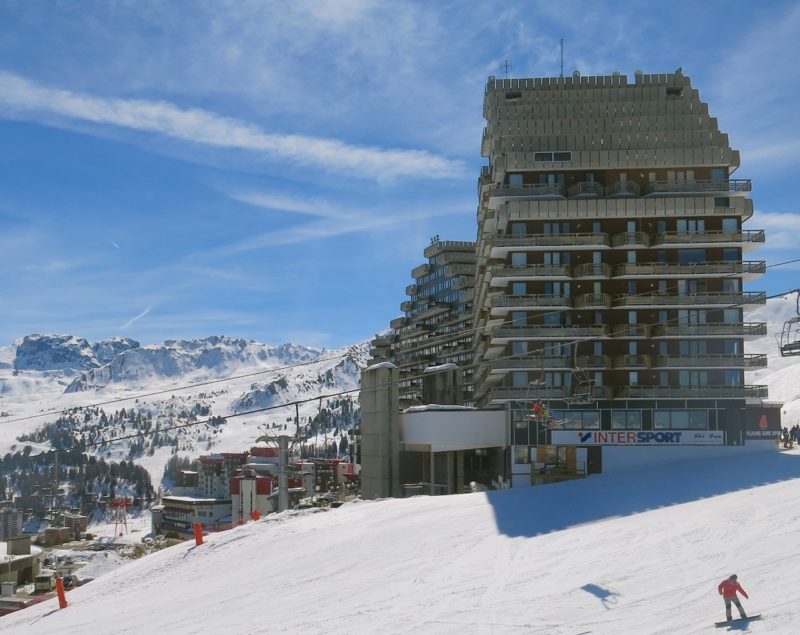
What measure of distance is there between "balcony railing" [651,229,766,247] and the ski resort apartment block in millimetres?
95

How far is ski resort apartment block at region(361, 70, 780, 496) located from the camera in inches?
2343

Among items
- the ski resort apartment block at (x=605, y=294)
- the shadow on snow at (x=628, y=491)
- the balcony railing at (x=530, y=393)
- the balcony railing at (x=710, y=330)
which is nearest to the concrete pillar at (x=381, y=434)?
the ski resort apartment block at (x=605, y=294)

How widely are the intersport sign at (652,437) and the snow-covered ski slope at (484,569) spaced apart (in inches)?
369

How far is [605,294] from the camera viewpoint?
6144cm

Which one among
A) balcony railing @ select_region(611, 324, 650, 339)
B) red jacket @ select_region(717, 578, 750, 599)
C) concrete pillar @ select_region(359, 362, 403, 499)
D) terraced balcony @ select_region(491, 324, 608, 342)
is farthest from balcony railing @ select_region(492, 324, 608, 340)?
red jacket @ select_region(717, 578, 750, 599)

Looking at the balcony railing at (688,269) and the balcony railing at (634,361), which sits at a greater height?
the balcony railing at (688,269)

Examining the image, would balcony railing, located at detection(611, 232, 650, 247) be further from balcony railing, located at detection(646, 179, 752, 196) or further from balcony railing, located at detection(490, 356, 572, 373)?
balcony railing, located at detection(490, 356, 572, 373)

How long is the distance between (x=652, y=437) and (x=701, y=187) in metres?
18.9

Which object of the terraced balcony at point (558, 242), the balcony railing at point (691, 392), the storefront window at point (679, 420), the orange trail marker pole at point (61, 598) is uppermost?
the terraced balcony at point (558, 242)

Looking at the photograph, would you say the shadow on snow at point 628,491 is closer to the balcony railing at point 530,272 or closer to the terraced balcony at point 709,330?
the terraced balcony at point 709,330

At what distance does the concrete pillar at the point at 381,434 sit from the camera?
2562 inches

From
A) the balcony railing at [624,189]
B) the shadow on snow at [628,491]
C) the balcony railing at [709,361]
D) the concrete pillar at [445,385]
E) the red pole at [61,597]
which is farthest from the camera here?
the concrete pillar at [445,385]

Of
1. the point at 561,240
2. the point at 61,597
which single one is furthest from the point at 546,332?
the point at 61,597

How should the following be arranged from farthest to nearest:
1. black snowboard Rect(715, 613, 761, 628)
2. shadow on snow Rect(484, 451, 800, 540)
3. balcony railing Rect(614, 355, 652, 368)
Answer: balcony railing Rect(614, 355, 652, 368)
shadow on snow Rect(484, 451, 800, 540)
black snowboard Rect(715, 613, 761, 628)
